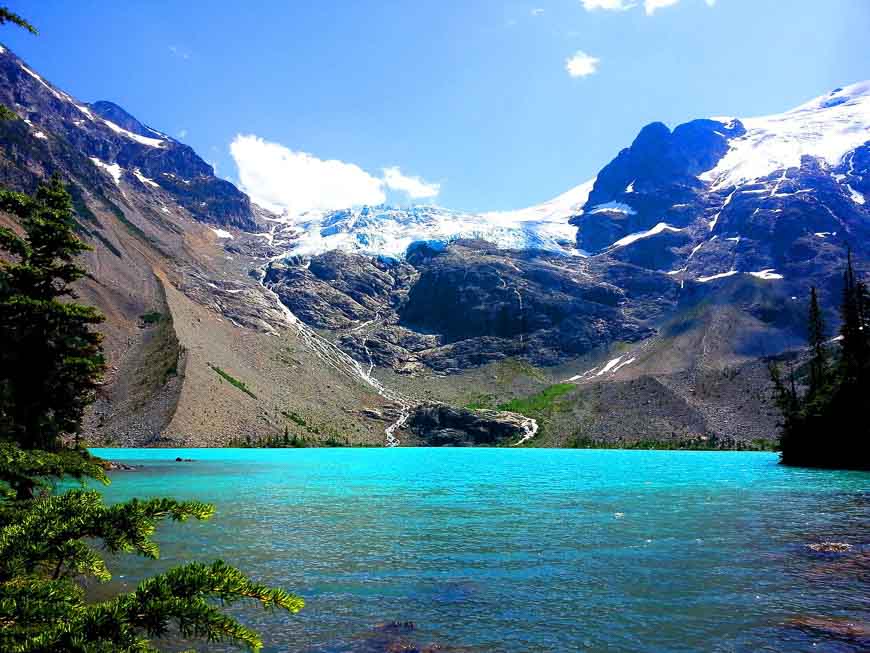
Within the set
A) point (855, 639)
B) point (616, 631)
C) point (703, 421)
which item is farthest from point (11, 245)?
point (703, 421)

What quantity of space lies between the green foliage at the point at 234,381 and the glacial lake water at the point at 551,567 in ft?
465

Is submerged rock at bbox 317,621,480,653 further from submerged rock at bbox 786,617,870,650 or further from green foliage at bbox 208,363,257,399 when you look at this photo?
green foliage at bbox 208,363,257,399

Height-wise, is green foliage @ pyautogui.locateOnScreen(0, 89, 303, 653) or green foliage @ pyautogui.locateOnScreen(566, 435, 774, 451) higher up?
green foliage @ pyautogui.locateOnScreen(0, 89, 303, 653)

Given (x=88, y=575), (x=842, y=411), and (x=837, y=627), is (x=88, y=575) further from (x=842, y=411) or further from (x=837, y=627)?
(x=842, y=411)

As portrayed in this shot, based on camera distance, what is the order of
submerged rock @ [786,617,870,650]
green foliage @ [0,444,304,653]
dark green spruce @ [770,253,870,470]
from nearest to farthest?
green foliage @ [0,444,304,653], submerged rock @ [786,617,870,650], dark green spruce @ [770,253,870,470]

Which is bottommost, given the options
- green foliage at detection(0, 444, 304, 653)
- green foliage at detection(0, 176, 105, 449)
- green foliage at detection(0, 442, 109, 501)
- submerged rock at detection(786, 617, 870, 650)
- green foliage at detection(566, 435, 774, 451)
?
green foliage at detection(566, 435, 774, 451)

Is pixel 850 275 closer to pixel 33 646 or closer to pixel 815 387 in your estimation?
pixel 815 387

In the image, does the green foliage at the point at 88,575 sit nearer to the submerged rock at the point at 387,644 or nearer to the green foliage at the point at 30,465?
the green foliage at the point at 30,465

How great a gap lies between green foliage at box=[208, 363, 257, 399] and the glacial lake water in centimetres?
14170

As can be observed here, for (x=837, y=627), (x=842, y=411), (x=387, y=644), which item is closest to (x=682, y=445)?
(x=842, y=411)

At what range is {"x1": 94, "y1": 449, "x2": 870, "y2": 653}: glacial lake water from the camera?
17312mm

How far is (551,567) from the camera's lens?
25.2m

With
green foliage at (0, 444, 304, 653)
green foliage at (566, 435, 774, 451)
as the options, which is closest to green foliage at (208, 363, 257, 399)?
green foliage at (566, 435, 774, 451)

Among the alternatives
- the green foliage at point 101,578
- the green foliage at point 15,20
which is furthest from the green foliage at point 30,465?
the green foliage at point 15,20
